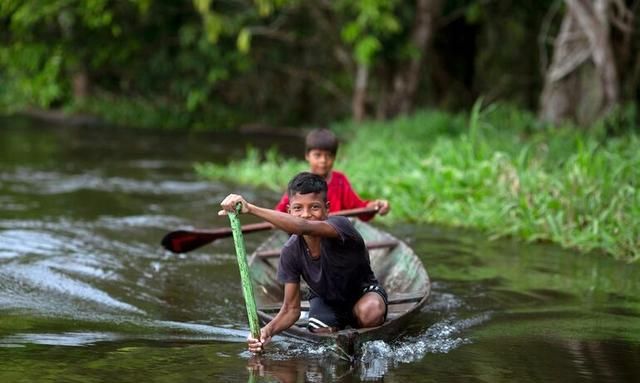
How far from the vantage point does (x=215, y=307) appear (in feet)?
24.0

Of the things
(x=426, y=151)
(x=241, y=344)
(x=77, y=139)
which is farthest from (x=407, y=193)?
(x=77, y=139)

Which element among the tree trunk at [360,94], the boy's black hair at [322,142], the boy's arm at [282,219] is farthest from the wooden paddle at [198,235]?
the tree trunk at [360,94]

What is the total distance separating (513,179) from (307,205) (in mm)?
5084

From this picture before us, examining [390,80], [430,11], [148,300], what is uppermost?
[430,11]

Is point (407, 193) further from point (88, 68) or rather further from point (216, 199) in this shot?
point (88, 68)

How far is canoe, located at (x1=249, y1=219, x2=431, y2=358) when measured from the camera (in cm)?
549

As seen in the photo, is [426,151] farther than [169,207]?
Yes

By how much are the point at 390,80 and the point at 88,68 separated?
26.5ft

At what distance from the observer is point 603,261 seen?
8586 mm

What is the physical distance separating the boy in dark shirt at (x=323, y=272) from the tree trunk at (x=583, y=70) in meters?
8.13

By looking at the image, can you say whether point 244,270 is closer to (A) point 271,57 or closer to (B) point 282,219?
(B) point 282,219

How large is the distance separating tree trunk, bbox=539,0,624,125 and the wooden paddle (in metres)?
6.36

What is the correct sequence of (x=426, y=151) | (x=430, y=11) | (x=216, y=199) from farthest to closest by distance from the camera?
(x=430, y=11) → (x=426, y=151) → (x=216, y=199)

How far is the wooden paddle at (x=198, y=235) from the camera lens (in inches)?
298
